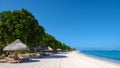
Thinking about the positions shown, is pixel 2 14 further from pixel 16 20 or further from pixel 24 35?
pixel 24 35

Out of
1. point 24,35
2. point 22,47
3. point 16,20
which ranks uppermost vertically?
point 16,20

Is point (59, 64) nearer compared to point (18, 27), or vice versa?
point (59, 64)

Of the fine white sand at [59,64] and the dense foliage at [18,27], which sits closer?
the fine white sand at [59,64]

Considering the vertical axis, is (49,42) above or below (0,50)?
above

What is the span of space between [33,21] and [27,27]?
6.57 feet

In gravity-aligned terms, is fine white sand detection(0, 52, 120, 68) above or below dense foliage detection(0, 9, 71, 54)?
below

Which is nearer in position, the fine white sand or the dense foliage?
the fine white sand

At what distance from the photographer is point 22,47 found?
22656 mm

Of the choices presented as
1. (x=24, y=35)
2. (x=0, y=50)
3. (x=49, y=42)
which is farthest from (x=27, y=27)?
(x=49, y=42)

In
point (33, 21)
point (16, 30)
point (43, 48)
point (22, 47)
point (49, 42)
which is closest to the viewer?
point (22, 47)

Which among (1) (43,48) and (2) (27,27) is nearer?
(2) (27,27)

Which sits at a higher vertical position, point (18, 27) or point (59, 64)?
point (18, 27)

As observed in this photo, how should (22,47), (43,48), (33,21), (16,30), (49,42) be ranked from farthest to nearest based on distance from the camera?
(49,42)
(43,48)
(33,21)
(16,30)
(22,47)

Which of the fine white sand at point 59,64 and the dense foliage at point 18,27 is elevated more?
the dense foliage at point 18,27
